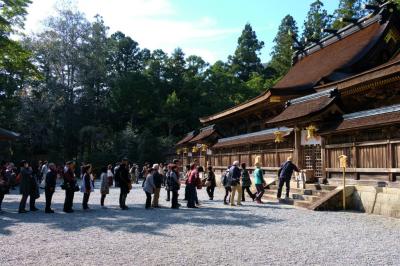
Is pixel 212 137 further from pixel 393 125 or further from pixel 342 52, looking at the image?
pixel 393 125

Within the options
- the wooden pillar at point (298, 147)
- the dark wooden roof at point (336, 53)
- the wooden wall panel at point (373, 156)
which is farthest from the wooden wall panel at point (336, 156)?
the dark wooden roof at point (336, 53)

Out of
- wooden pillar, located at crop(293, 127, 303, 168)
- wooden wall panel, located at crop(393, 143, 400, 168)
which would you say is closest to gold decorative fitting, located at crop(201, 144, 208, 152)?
wooden pillar, located at crop(293, 127, 303, 168)

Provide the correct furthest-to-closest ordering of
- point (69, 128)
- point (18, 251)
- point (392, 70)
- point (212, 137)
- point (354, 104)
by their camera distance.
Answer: point (69, 128)
point (212, 137)
point (354, 104)
point (392, 70)
point (18, 251)

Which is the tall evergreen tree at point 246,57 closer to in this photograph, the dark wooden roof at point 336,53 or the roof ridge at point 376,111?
the dark wooden roof at point 336,53

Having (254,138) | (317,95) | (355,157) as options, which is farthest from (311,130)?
(254,138)

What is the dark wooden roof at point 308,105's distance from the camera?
1524cm

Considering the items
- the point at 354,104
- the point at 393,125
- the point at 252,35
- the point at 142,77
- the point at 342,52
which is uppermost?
the point at 252,35

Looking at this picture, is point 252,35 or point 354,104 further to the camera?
point 252,35

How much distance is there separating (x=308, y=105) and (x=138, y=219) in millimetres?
8537

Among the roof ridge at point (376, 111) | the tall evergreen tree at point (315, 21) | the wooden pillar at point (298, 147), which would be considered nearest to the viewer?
the roof ridge at point (376, 111)

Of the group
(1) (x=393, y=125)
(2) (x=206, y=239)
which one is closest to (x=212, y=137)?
(1) (x=393, y=125)

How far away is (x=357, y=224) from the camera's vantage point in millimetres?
10750

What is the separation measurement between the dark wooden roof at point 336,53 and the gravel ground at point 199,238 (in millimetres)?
9119

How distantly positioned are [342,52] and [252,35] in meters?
50.6
